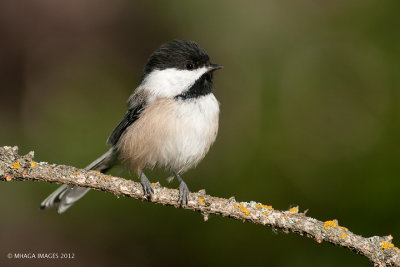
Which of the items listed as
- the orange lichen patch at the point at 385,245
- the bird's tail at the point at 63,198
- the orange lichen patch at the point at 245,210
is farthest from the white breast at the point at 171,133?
the orange lichen patch at the point at 385,245

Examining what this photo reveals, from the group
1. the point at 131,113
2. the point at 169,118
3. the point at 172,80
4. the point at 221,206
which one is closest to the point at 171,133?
the point at 169,118

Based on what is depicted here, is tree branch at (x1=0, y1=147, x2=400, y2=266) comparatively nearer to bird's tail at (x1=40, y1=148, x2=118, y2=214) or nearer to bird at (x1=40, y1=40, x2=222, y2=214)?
bird at (x1=40, y1=40, x2=222, y2=214)

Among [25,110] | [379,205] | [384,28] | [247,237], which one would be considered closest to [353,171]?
[379,205]

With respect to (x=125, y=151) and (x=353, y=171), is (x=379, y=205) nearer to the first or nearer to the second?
(x=353, y=171)

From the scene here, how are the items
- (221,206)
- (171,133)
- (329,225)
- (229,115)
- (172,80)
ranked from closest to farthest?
(329,225) < (221,206) < (171,133) < (172,80) < (229,115)

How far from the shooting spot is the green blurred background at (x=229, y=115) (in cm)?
326

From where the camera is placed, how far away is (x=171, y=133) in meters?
3.17

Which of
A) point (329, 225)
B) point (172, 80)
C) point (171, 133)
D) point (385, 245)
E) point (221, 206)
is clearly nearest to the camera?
point (385, 245)

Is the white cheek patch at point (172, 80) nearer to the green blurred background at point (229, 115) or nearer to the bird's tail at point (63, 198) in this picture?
the green blurred background at point (229, 115)

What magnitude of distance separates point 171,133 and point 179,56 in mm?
599

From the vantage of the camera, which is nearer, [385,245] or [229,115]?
[385,245]

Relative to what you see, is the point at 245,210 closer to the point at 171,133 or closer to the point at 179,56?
the point at 171,133

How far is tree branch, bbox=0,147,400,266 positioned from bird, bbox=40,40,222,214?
705 mm

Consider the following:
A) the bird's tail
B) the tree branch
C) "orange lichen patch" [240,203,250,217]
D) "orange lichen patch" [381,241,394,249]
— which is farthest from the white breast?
"orange lichen patch" [381,241,394,249]
